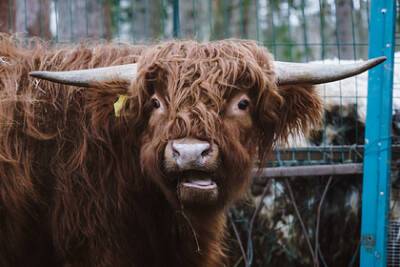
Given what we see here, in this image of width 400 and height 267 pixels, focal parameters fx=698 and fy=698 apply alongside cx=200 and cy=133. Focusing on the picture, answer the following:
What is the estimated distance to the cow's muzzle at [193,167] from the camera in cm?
349

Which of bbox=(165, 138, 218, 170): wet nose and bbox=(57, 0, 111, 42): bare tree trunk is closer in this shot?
bbox=(165, 138, 218, 170): wet nose

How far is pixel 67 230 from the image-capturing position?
4.18 m

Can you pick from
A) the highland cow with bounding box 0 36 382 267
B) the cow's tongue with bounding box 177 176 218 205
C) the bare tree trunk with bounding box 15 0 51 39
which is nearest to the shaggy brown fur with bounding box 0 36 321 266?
the highland cow with bounding box 0 36 382 267

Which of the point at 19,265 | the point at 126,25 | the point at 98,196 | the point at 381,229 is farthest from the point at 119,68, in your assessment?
the point at 126,25

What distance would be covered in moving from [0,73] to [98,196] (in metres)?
1.03

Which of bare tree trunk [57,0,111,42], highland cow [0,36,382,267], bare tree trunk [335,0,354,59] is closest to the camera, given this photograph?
highland cow [0,36,382,267]

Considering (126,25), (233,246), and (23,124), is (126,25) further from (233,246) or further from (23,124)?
(23,124)

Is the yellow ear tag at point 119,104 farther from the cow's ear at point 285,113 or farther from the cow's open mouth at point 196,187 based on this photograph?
the cow's ear at point 285,113

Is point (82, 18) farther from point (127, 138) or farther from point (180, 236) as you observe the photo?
point (180, 236)

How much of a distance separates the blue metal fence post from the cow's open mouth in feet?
5.60

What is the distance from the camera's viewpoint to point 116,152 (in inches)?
165

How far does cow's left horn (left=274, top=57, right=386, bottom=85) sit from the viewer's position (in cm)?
393

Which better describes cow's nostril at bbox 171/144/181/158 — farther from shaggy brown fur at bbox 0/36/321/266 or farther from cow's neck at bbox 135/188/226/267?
cow's neck at bbox 135/188/226/267

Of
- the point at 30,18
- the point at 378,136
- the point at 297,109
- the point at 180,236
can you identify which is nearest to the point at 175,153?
the point at 180,236
